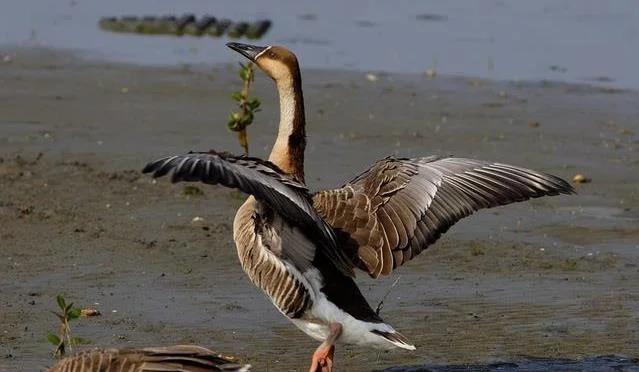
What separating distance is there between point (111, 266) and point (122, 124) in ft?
13.5

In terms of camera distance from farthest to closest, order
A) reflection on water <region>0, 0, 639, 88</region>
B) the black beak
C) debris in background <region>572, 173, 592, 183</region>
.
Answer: reflection on water <region>0, 0, 639, 88</region>, debris in background <region>572, 173, 592, 183</region>, the black beak

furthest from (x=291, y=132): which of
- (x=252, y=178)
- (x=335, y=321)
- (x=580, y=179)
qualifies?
(x=580, y=179)

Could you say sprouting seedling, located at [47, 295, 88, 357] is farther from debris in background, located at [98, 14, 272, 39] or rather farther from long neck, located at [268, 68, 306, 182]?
debris in background, located at [98, 14, 272, 39]

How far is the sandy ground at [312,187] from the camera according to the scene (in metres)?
7.78

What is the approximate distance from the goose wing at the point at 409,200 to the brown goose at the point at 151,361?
1.35 metres

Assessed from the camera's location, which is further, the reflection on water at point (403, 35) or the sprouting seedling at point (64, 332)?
the reflection on water at point (403, 35)

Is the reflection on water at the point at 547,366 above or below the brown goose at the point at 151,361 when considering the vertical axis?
below

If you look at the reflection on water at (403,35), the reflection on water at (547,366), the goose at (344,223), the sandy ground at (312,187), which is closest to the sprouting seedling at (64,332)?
the sandy ground at (312,187)

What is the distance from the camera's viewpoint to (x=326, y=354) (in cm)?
664

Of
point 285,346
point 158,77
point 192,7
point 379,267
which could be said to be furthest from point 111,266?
point 192,7

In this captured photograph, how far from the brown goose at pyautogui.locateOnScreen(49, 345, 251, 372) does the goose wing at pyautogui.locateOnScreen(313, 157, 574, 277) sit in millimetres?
1351

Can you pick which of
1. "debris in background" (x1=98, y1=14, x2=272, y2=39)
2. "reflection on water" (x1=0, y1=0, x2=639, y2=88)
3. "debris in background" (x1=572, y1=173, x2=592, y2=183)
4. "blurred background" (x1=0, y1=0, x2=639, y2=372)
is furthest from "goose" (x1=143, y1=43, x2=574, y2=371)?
"debris in background" (x1=98, y1=14, x2=272, y2=39)

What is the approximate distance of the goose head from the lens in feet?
24.0

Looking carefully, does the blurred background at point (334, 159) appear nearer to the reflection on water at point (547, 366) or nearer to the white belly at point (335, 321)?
the reflection on water at point (547, 366)
